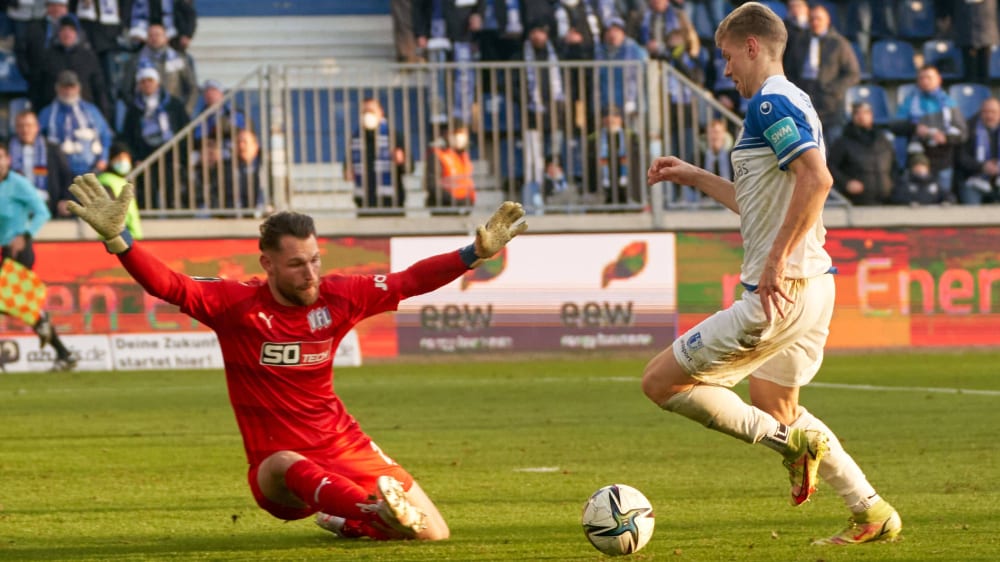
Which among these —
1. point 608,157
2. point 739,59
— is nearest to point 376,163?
point 608,157

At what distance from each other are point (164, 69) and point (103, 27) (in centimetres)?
132

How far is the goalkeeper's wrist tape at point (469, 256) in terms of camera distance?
6773 mm

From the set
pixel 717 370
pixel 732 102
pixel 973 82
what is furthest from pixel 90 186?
pixel 973 82

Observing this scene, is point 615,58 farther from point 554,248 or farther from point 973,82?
point 973,82

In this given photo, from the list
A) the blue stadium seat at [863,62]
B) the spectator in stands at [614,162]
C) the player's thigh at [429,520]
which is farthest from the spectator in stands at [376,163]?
the player's thigh at [429,520]

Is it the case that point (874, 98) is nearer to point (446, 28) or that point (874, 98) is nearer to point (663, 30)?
point (663, 30)

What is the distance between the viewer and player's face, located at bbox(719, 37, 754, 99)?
6547mm

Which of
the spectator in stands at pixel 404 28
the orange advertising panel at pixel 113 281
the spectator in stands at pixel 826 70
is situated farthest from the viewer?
the spectator in stands at pixel 404 28

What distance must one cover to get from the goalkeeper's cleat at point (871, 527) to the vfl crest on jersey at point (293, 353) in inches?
84.5

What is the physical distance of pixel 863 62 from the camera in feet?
76.3

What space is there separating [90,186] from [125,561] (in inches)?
57.5

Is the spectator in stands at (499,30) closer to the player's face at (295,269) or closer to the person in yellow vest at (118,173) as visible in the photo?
the person in yellow vest at (118,173)

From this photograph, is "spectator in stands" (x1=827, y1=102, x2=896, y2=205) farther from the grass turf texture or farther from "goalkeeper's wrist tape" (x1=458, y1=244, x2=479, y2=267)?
"goalkeeper's wrist tape" (x1=458, y1=244, x2=479, y2=267)

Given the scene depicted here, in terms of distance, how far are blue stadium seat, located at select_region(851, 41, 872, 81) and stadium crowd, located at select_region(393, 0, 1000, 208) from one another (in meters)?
0.02
